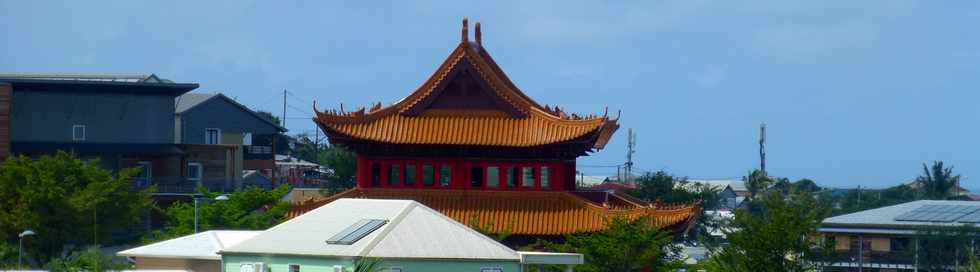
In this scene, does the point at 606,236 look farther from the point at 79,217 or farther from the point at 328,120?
the point at 79,217

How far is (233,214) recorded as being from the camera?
72938 millimetres

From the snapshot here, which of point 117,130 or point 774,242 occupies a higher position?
point 117,130

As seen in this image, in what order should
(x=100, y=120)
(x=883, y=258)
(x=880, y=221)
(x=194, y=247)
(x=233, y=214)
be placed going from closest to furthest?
(x=194, y=247)
(x=233, y=214)
(x=100, y=120)
(x=883, y=258)
(x=880, y=221)

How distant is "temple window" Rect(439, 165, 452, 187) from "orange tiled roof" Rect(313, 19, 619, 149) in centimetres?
137

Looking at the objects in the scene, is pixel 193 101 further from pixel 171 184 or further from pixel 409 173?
pixel 409 173

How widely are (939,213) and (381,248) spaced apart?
75.2 meters

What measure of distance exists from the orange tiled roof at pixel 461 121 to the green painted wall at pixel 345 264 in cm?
1303

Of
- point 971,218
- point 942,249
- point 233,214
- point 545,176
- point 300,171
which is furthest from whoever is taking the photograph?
point 300,171

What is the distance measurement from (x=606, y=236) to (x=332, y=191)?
60757mm

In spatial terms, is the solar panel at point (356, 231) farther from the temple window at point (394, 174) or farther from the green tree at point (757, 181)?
the green tree at point (757, 181)

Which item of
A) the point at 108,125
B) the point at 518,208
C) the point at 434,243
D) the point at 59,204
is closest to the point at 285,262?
the point at 434,243

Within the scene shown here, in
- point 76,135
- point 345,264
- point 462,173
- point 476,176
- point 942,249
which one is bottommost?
point 942,249

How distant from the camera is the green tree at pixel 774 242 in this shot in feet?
167

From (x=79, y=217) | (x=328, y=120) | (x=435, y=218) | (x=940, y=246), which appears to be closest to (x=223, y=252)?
(x=435, y=218)
